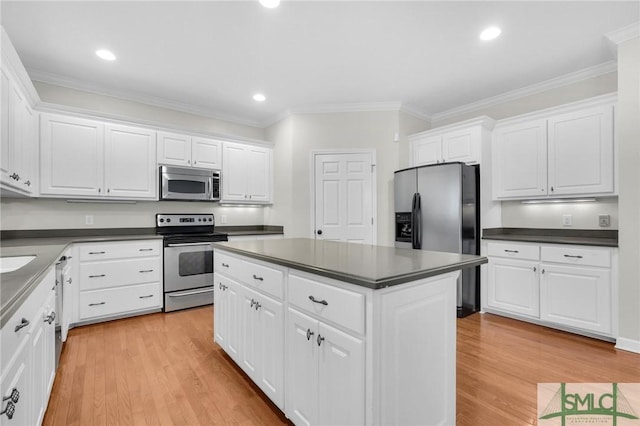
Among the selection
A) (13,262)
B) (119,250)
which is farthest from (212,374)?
(119,250)

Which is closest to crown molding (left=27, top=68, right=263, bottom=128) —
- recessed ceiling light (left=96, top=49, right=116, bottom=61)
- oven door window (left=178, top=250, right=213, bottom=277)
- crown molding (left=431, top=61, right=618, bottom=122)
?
recessed ceiling light (left=96, top=49, right=116, bottom=61)

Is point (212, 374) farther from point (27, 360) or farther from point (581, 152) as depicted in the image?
point (581, 152)

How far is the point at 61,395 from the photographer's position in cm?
194

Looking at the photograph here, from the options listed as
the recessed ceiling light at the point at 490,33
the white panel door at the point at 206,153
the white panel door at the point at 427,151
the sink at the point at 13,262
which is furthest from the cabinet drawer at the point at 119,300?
the recessed ceiling light at the point at 490,33

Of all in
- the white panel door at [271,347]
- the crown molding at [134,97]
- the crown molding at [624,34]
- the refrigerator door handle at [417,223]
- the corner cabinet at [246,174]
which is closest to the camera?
the white panel door at [271,347]

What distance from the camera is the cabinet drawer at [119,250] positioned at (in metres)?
3.12

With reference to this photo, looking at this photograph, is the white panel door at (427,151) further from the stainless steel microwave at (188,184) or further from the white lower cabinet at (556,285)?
the stainless steel microwave at (188,184)

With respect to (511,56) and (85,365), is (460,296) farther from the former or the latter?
(85,365)

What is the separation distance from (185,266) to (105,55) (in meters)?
2.29

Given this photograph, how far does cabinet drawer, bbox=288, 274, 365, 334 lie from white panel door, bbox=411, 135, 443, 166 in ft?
10.1

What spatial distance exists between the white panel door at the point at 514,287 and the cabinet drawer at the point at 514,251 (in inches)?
2.1

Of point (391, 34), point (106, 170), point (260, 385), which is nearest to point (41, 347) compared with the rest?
point (260, 385)

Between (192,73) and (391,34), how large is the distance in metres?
2.08

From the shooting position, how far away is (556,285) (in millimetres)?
2961
